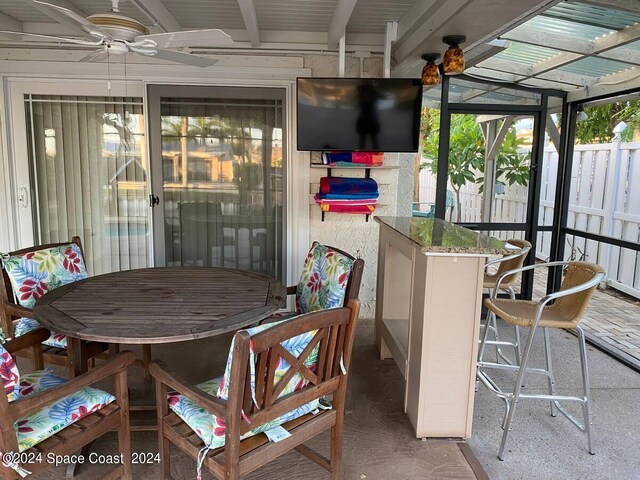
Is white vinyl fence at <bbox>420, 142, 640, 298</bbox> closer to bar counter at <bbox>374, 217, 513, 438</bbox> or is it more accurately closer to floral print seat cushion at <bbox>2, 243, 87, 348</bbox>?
bar counter at <bbox>374, 217, 513, 438</bbox>

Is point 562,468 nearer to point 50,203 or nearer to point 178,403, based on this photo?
point 178,403

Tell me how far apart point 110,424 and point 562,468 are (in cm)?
201

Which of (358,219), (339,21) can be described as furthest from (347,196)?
(339,21)

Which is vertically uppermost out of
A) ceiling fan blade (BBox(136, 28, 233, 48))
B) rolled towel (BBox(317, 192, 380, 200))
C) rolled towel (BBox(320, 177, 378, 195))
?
ceiling fan blade (BBox(136, 28, 233, 48))

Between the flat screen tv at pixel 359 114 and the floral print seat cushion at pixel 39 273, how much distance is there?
5.80 ft

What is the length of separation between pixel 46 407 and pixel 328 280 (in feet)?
4.38

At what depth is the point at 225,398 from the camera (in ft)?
5.07

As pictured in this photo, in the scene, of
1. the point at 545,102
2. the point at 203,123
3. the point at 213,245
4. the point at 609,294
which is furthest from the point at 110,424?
the point at 609,294

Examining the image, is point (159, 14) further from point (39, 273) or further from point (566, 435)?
point (566, 435)

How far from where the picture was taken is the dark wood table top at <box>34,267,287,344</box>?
1.84 m

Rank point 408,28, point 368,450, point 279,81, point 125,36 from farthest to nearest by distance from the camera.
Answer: point 279,81 < point 408,28 < point 368,450 < point 125,36

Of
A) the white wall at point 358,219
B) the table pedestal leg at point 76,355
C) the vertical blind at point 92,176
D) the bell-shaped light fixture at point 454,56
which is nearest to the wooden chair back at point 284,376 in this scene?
the table pedestal leg at point 76,355

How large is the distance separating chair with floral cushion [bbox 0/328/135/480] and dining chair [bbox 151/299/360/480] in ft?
0.64

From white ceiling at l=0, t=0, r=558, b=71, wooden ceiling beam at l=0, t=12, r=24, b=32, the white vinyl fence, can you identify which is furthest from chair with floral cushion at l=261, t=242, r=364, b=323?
wooden ceiling beam at l=0, t=12, r=24, b=32
